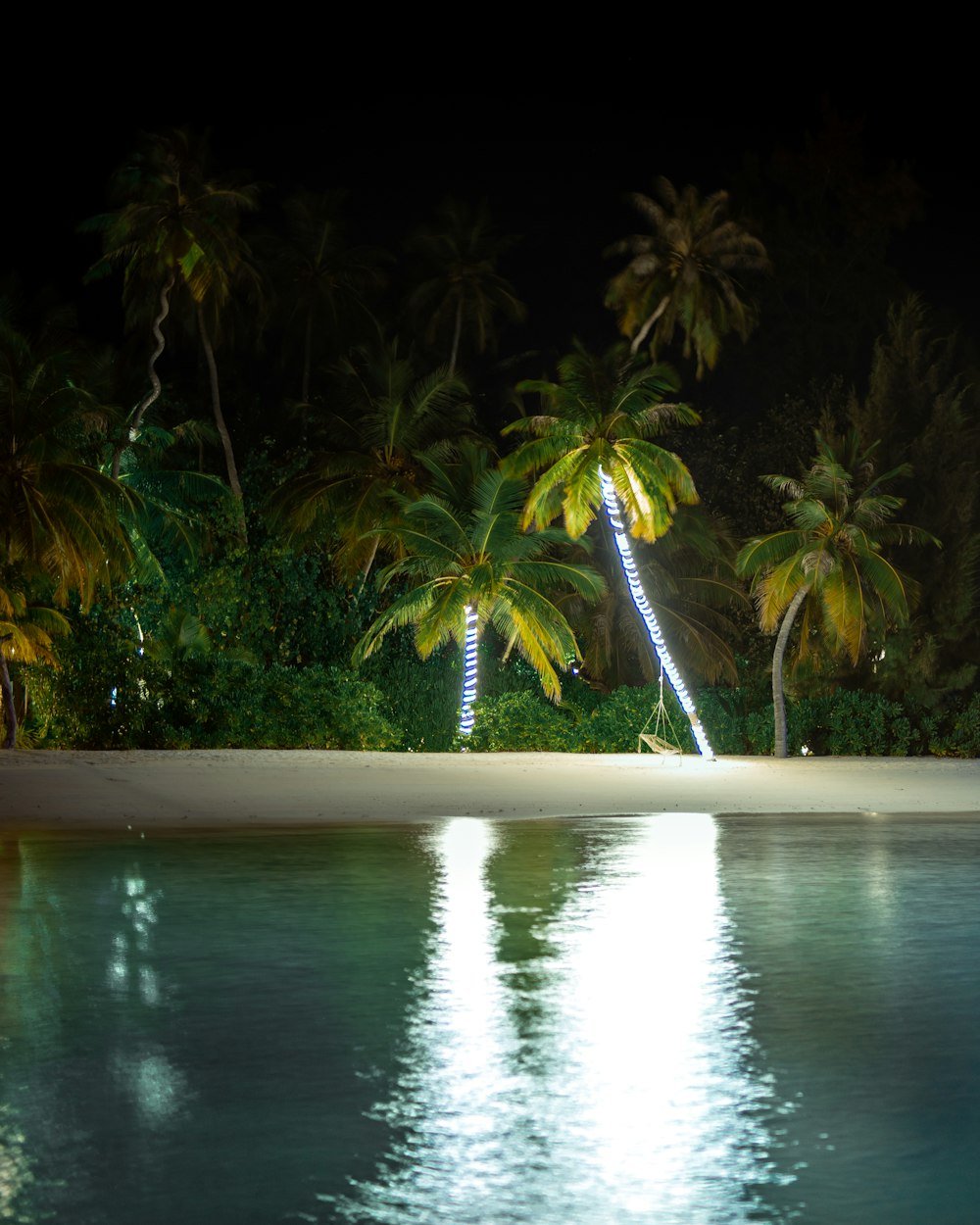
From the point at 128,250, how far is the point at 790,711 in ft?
63.1

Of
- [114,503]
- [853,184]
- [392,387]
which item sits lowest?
[114,503]

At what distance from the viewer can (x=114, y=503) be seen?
2909 cm

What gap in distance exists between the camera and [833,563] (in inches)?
1271

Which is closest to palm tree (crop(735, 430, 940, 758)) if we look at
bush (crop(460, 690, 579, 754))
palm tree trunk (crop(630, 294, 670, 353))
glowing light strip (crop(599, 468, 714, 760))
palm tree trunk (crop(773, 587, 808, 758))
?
palm tree trunk (crop(773, 587, 808, 758))

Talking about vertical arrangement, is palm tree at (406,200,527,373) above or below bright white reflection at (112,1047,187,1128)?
above

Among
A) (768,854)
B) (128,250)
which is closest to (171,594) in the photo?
(128,250)

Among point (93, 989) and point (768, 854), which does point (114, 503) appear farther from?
point (93, 989)

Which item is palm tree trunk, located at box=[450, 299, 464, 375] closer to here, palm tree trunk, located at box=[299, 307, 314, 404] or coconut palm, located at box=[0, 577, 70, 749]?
palm tree trunk, located at box=[299, 307, 314, 404]

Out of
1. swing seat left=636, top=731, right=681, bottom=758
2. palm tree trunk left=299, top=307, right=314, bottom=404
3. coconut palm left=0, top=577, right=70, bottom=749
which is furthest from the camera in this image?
palm tree trunk left=299, top=307, right=314, bottom=404

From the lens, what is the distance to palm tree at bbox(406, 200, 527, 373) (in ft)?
170

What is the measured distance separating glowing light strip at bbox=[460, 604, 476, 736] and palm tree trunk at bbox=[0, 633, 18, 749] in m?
8.39

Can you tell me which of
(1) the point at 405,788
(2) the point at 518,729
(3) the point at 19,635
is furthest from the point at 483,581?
(1) the point at 405,788

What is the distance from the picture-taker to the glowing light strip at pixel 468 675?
3344 centimetres

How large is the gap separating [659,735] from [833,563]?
4.76 m
